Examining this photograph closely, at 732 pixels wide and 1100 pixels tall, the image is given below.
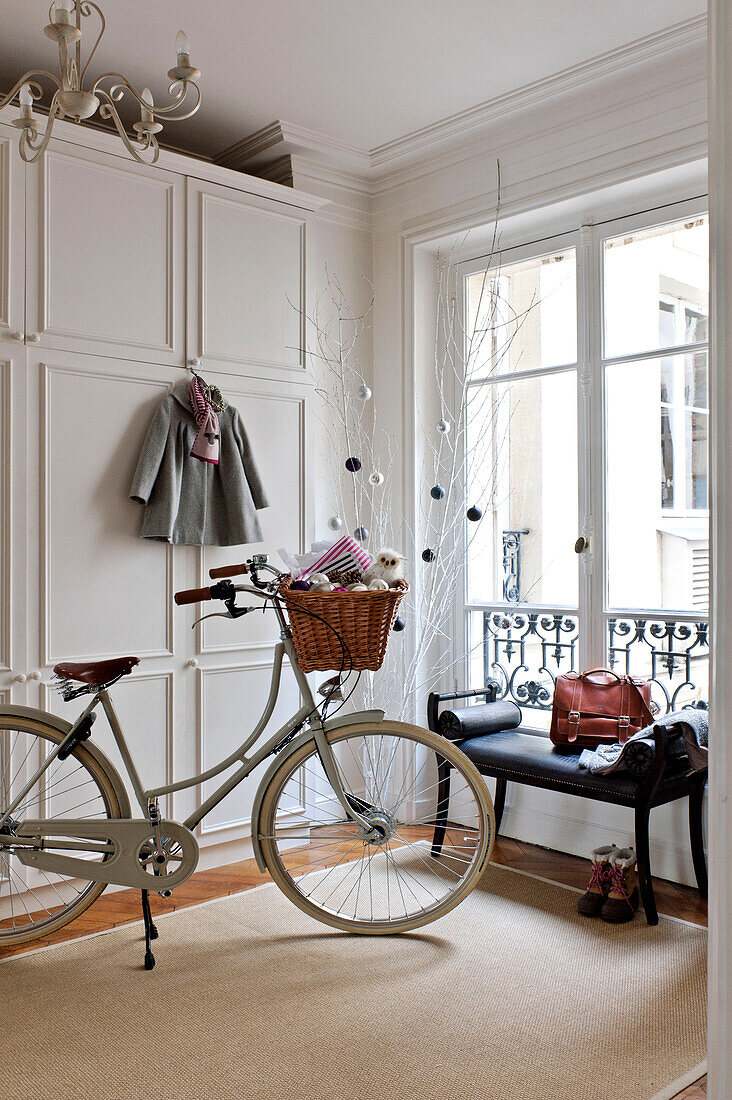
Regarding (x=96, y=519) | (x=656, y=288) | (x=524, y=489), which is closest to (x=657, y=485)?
(x=524, y=489)

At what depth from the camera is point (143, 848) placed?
245cm

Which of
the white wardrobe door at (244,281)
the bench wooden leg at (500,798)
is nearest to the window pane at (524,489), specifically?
the bench wooden leg at (500,798)

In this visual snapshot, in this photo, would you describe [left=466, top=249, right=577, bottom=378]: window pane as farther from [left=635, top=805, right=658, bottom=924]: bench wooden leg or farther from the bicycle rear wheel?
the bicycle rear wheel

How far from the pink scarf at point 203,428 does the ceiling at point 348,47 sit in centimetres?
107

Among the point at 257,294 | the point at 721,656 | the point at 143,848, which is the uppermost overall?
the point at 257,294

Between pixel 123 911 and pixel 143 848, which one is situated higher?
pixel 143 848

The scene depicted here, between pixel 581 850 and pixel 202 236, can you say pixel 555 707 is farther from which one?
pixel 202 236

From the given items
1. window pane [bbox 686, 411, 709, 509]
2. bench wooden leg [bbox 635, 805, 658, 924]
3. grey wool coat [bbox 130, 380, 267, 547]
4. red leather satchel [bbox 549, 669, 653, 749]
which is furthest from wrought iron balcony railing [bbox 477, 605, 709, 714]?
grey wool coat [bbox 130, 380, 267, 547]

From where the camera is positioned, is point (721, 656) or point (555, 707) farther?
point (555, 707)

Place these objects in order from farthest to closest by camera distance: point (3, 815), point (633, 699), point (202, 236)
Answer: point (202, 236), point (633, 699), point (3, 815)

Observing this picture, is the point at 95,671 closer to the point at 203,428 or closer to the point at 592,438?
the point at 203,428

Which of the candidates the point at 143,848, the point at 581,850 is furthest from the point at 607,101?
the point at 143,848

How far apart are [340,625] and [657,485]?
4.45ft

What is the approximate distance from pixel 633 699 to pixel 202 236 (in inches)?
86.2
